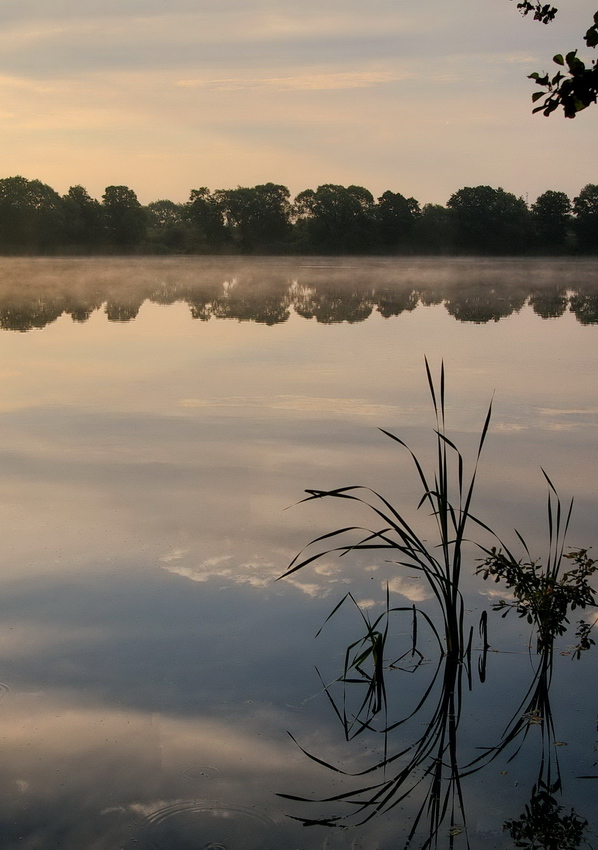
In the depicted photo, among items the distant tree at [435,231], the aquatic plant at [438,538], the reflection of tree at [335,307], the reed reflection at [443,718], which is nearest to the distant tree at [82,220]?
the distant tree at [435,231]

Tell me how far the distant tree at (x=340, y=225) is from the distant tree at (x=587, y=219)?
15.6 m

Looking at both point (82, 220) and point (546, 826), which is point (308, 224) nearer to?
point (82, 220)

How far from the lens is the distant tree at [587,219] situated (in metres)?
70.2

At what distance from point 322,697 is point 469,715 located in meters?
0.54

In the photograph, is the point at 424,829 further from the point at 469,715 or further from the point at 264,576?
the point at 264,576

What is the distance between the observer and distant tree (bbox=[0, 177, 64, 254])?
235 ft

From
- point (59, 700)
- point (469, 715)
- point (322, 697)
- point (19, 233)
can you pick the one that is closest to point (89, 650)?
point (59, 700)

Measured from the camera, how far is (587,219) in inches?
2763

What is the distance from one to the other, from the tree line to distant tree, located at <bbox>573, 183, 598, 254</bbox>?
74mm

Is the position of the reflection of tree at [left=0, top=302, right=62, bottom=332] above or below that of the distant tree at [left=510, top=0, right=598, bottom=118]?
below

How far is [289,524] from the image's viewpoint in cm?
545

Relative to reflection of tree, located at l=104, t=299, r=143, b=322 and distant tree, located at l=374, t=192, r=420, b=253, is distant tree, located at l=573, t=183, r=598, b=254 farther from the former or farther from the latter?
reflection of tree, located at l=104, t=299, r=143, b=322

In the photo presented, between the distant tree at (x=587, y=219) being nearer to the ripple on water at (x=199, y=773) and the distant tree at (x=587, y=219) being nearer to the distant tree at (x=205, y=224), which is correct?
the distant tree at (x=205, y=224)

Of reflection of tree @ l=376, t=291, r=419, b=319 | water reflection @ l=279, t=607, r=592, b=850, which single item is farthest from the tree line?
water reflection @ l=279, t=607, r=592, b=850
